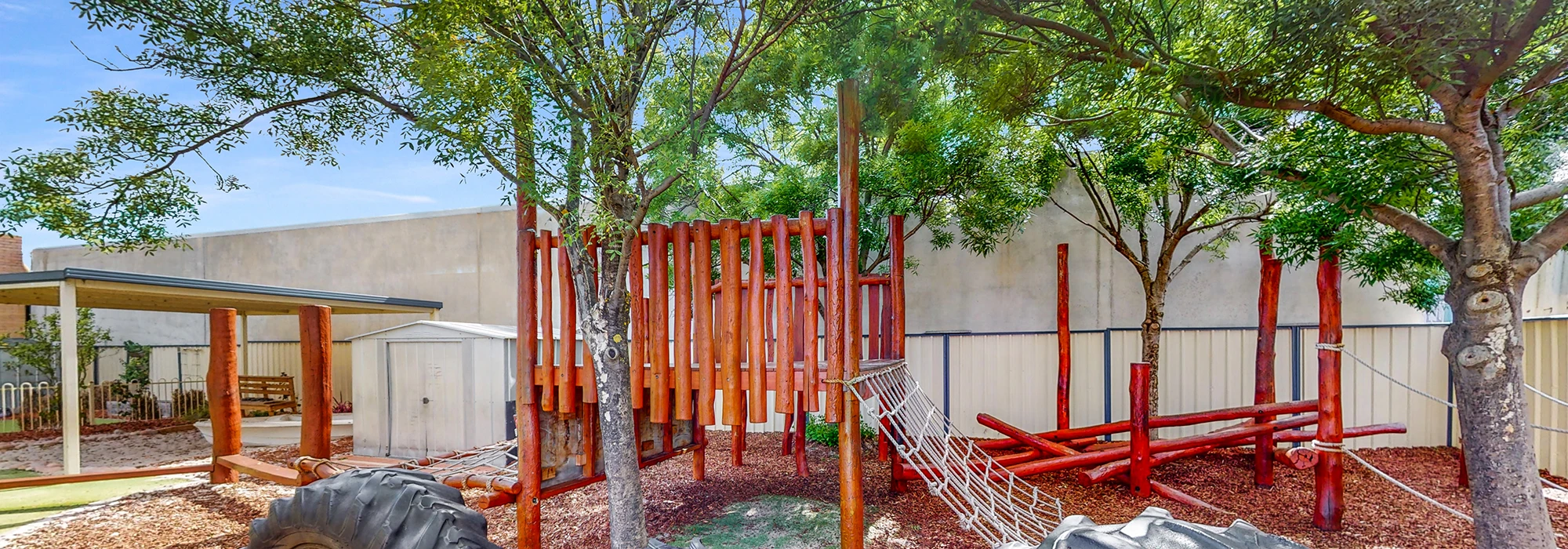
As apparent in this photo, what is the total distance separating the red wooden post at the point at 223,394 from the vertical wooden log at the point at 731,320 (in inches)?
201

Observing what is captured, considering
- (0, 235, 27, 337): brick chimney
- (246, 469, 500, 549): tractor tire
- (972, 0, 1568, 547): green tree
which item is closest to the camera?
(246, 469, 500, 549): tractor tire

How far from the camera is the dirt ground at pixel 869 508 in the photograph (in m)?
3.80

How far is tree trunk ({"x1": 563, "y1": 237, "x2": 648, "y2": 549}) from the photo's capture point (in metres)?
3.26

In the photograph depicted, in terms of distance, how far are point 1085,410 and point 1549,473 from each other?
Result: 354 cm

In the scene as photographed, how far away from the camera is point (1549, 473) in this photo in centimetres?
493

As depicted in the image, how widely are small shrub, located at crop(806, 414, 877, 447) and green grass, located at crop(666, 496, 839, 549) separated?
193cm

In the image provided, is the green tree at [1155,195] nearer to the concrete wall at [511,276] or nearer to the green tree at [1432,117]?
the concrete wall at [511,276]

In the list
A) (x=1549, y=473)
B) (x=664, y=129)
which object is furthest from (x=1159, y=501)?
(x=664, y=129)

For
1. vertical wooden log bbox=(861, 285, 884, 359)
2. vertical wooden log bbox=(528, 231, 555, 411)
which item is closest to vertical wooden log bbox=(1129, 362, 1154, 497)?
vertical wooden log bbox=(861, 285, 884, 359)

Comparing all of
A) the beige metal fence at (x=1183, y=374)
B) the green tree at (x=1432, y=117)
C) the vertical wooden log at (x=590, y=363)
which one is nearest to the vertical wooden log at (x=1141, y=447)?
the green tree at (x=1432, y=117)

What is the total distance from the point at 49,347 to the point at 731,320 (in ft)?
43.8

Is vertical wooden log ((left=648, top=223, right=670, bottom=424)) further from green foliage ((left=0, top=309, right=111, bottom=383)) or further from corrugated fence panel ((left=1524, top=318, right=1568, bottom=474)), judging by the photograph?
green foliage ((left=0, top=309, right=111, bottom=383))

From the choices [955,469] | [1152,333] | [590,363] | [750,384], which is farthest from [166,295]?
[1152,333]

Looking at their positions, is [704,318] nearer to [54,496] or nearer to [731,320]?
[731,320]
